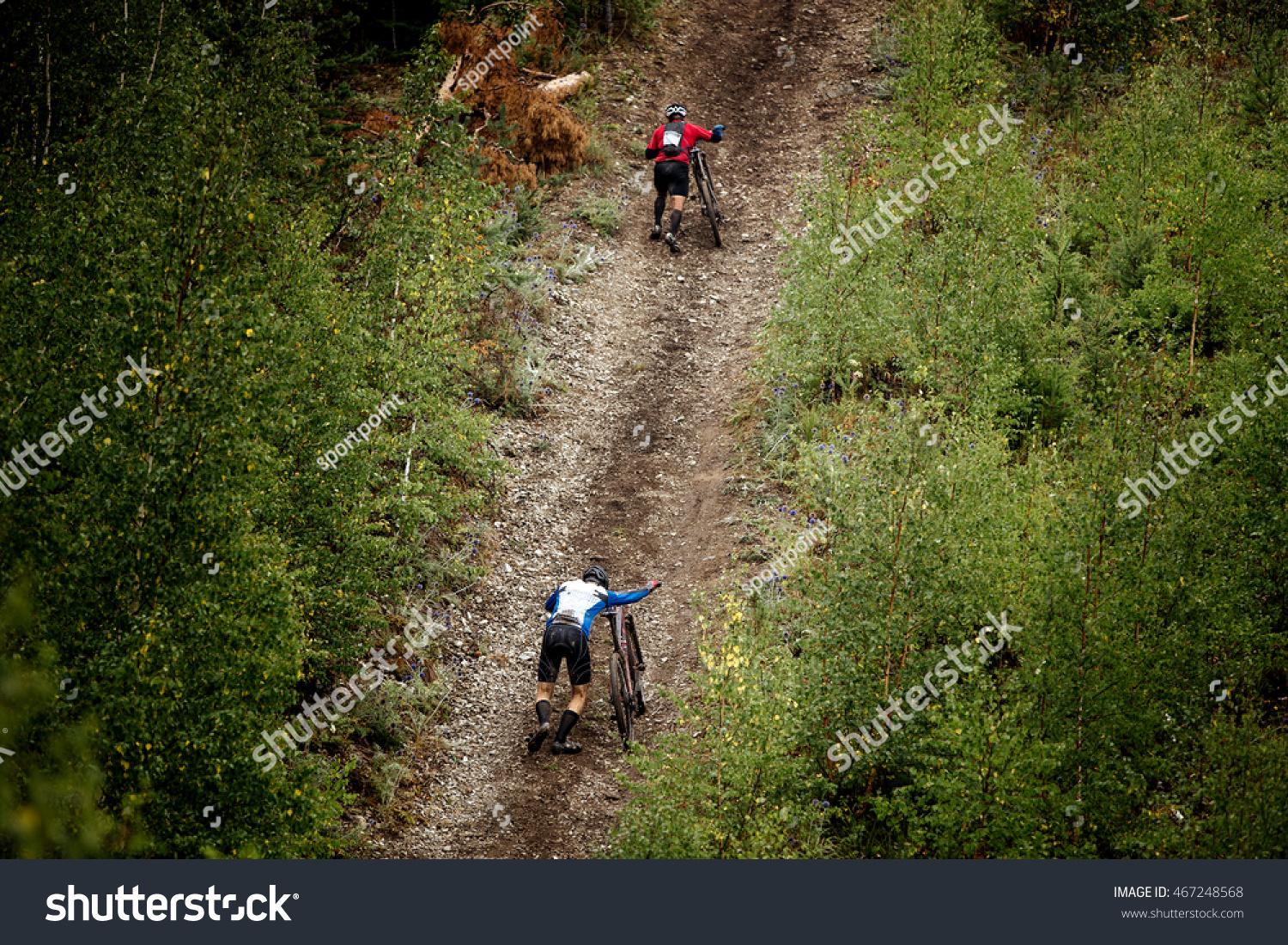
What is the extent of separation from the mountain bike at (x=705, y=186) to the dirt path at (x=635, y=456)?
1.84 ft

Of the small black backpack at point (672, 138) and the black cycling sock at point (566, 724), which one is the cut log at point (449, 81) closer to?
the small black backpack at point (672, 138)

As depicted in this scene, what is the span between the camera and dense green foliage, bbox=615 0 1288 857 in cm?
873

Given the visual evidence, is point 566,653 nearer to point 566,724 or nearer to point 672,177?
point 566,724

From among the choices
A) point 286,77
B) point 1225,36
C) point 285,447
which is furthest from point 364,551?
point 1225,36

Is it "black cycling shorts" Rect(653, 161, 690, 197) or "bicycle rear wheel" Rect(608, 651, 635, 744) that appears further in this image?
"black cycling shorts" Rect(653, 161, 690, 197)

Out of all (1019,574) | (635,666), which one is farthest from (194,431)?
(1019,574)

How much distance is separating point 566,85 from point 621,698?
681 inches

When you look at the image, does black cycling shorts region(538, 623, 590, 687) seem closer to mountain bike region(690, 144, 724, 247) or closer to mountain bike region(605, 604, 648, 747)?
mountain bike region(605, 604, 648, 747)

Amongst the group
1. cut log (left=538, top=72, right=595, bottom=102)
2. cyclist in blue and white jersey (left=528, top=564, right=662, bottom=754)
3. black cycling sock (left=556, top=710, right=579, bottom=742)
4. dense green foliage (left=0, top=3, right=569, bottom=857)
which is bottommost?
black cycling sock (left=556, top=710, right=579, bottom=742)

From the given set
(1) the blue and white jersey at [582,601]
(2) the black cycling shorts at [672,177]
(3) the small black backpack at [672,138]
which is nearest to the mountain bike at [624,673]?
(1) the blue and white jersey at [582,601]

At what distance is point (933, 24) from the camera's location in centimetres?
2088

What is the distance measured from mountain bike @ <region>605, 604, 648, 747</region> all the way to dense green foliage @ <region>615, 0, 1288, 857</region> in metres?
0.62

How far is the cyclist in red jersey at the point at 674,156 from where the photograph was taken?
797 inches

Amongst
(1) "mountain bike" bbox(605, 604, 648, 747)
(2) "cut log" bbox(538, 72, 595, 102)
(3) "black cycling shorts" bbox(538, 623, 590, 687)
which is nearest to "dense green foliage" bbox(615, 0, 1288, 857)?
(1) "mountain bike" bbox(605, 604, 648, 747)
